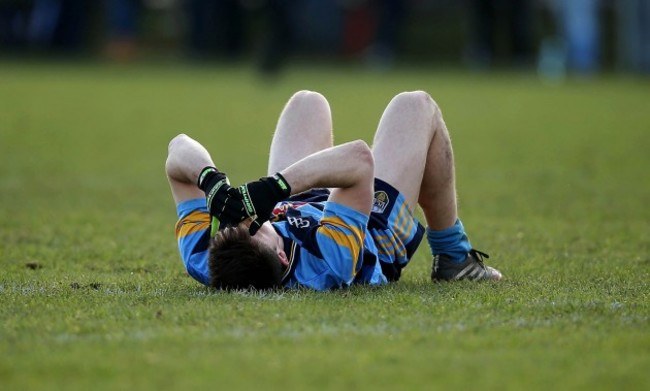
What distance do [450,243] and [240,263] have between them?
1.14m

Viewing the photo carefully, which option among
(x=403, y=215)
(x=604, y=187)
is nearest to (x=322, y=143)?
(x=403, y=215)

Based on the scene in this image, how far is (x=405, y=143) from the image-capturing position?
5.67 metres

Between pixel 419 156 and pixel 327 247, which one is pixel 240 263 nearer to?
pixel 327 247

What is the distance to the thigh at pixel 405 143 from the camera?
18.4 ft

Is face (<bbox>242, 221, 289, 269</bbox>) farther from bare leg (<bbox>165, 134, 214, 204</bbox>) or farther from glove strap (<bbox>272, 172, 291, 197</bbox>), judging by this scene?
bare leg (<bbox>165, 134, 214, 204</bbox>)

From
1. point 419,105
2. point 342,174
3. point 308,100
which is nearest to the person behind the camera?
point 342,174

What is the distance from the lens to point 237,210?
16.3 feet

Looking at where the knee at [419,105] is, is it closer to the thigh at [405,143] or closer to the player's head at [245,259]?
the thigh at [405,143]

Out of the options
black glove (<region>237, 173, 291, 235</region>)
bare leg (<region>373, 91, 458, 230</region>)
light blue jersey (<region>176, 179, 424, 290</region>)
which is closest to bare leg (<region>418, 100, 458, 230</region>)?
bare leg (<region>373, 91, 458, 230</region>)

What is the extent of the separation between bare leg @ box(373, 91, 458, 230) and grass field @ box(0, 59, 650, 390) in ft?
1.29

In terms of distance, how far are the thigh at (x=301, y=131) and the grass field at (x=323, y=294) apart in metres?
0.78

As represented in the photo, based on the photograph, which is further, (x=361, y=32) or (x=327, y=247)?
(x=361, y=32)

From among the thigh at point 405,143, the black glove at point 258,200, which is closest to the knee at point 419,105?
the thigh at point 405,143

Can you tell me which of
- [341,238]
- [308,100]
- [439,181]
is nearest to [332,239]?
[341,238]
